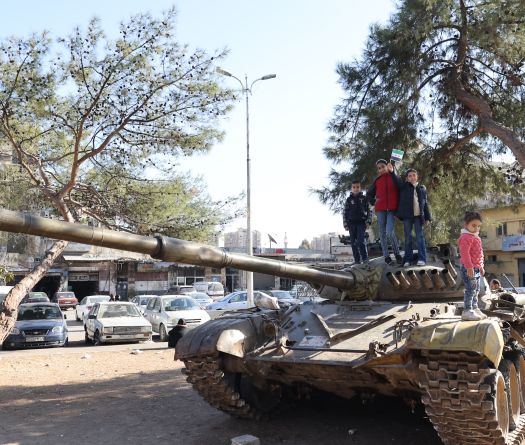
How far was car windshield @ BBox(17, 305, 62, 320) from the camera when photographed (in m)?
17.7

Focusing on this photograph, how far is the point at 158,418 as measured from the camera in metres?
8.13

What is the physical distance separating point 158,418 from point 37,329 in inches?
397

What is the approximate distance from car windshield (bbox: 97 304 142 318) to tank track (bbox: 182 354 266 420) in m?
Result: 11.5

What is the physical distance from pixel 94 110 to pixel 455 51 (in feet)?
23.0

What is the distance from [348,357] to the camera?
639 centimetres

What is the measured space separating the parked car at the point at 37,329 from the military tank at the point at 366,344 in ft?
34.7

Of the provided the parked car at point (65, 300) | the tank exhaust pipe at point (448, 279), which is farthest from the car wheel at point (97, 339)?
the parked car at point (65, 300)

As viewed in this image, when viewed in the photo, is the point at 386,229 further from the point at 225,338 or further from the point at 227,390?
the point at 227,390

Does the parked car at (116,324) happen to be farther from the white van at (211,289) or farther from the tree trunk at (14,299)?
the white van at (211,289)

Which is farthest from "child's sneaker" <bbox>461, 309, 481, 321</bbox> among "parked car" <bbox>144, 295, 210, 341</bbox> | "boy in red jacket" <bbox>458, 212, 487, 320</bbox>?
"parked car" <bbox>144, 295, 210, 341</bbox>

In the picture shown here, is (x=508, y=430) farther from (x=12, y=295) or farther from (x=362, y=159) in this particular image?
(x=12, y=295)

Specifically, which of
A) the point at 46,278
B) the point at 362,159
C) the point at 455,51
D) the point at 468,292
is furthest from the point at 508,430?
the point at 46,278

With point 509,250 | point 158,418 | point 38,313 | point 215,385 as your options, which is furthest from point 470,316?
point 509,250

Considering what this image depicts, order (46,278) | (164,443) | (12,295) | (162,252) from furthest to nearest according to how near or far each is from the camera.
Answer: (46,278) < (12,295) < (164,443) < (162,252)
